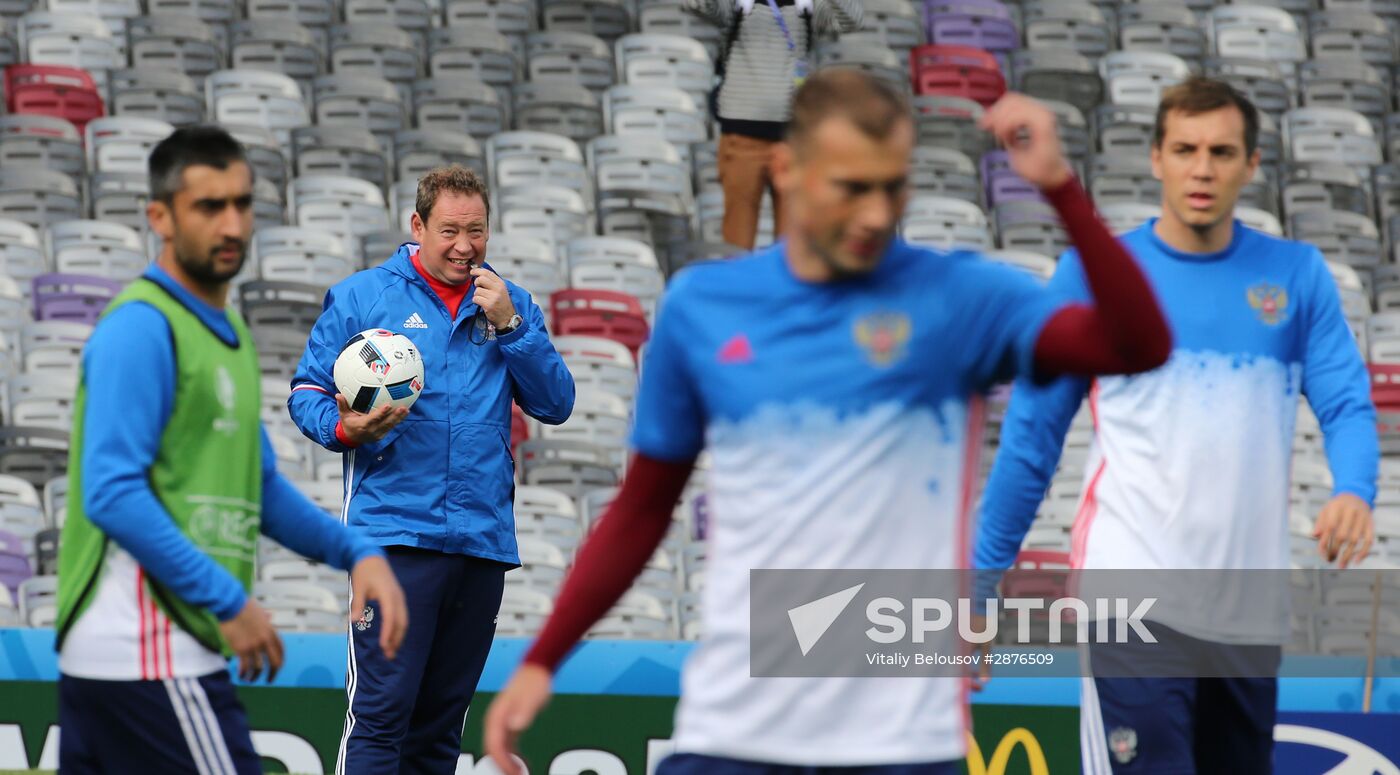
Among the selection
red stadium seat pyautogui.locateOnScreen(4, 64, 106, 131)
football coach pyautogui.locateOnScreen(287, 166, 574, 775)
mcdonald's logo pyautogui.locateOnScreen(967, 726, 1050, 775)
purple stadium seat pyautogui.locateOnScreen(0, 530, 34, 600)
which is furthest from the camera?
red stadium seat pyautogui.locateOnScreen(4, 64, 106, 131)

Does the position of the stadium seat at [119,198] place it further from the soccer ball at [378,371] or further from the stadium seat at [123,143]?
the soccer ball at [378,371]

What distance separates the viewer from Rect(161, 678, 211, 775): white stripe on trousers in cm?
347

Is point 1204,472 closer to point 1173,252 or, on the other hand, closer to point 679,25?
point 1173,252

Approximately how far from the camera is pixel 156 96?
1307 cm

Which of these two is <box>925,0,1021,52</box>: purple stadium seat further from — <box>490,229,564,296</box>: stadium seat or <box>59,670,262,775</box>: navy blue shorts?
<box>59,670,262,775</box>: navy blue shorts

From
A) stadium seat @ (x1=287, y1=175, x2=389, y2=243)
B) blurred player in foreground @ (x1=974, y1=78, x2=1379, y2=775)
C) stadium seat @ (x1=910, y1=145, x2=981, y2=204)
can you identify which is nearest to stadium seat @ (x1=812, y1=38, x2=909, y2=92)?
stadium seat @ (x1=910, y1=145, x2=981, y2=204)

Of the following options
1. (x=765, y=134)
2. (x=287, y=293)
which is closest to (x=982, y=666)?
(x=765, y=134)

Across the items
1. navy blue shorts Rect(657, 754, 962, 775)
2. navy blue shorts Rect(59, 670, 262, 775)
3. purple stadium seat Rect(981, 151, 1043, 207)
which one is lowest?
navy blue shorts Rect(59, 670, 262, 775)

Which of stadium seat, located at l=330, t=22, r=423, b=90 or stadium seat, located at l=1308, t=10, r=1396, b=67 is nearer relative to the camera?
stadium seat, located at l=330, t=22, r=423, b=90

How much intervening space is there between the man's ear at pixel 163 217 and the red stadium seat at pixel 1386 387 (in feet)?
30.2

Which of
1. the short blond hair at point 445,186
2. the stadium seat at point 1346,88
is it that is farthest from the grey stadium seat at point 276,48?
the short blond hair at point 445,186

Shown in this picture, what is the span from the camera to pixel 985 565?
4.30m

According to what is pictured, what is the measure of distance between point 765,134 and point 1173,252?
5082 millimetres

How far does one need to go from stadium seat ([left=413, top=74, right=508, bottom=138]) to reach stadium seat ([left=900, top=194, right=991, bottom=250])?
3254 millimetres
